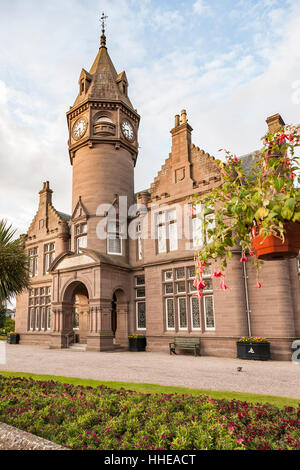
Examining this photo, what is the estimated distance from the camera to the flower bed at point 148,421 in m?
4.57

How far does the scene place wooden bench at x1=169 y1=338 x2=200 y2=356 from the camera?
18594 mm

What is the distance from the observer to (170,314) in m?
21.2

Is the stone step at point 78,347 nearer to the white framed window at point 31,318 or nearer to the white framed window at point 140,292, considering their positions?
the white framed window at point 140,292

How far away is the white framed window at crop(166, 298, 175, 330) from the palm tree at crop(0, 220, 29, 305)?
12.2 m

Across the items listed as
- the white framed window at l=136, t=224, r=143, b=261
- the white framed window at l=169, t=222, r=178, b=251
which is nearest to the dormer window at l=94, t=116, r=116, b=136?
the white framed window at l=136, t=224, r=143, b=261

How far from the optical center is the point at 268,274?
1750 centimetres

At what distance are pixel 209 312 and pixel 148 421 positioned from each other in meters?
14.4

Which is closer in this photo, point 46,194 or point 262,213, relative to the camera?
point 262,213

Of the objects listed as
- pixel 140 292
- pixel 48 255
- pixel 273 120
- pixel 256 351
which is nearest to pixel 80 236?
pixel 140 292

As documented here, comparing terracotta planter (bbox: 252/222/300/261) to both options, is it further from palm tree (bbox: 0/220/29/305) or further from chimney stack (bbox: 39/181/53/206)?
chimney stack (bbox: 39/181/53/206)

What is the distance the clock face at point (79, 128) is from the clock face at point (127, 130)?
9.97 feet

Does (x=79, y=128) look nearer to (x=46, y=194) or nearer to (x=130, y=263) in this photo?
(x=46, y=194)

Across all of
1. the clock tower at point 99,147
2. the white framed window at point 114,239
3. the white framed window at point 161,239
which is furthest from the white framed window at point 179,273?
the white framed window at point 114,239

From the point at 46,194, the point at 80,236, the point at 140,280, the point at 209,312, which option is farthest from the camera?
the point at 46,194
